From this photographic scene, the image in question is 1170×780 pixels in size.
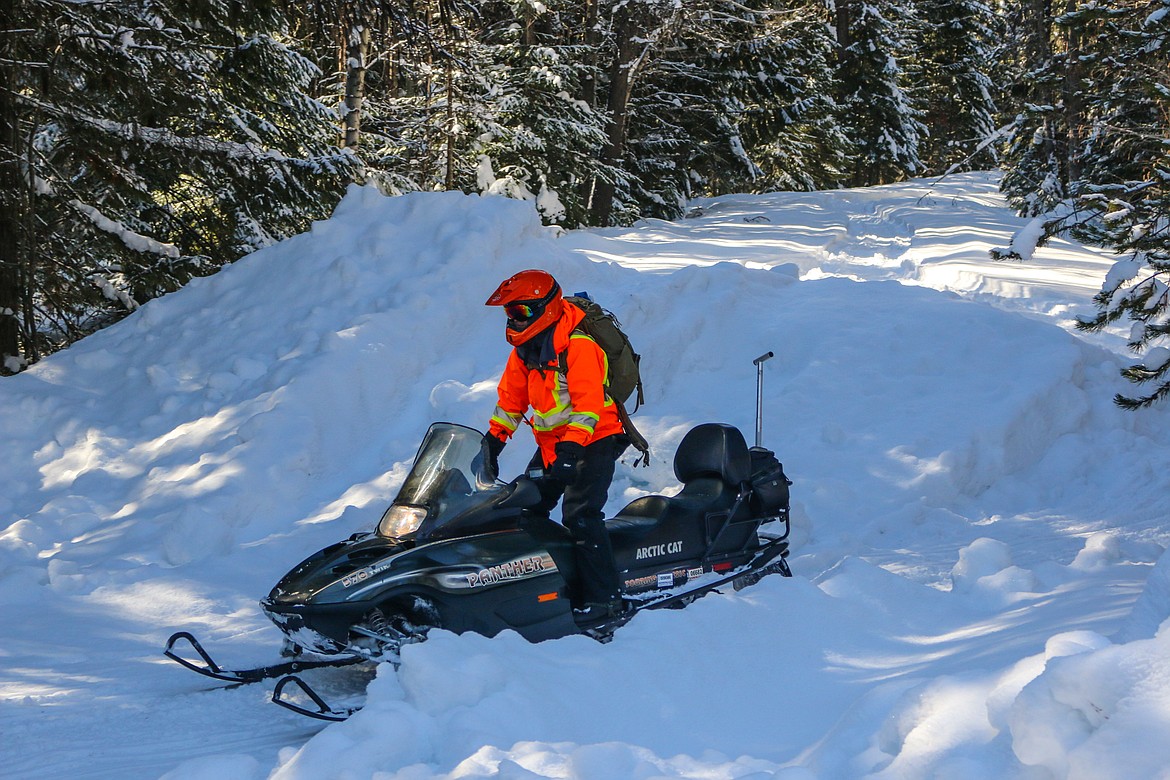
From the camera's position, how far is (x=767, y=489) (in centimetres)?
588

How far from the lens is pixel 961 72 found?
37.8 meters

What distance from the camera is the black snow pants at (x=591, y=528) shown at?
507 centimetres

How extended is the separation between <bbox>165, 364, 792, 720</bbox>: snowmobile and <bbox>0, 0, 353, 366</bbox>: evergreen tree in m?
6.64

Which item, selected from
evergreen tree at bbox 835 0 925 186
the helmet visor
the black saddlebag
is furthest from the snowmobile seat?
evergreen tree at bbox 835 0 925 186

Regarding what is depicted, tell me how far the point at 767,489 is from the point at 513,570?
174 centimetres

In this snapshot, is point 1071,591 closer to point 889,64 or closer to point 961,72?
point 889,64

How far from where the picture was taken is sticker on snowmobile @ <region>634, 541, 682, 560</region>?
17.7 ft

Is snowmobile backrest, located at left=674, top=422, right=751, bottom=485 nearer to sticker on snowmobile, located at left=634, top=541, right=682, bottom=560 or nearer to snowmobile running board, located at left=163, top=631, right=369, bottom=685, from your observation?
sticker on snowmobile, located at left=634, top=541, right=682, bottom=560

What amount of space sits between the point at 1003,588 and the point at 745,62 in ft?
→ 60.8

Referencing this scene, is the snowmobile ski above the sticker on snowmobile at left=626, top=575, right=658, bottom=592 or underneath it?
above

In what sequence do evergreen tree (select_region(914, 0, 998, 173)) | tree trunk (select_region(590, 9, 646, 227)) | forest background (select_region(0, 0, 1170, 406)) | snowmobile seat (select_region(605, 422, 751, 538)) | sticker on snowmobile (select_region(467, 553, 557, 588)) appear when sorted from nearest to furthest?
sticker on snowmobile (select_region(467, 553, 557, 588))
snowmobile seat (select_region(605, 422, 751, 538))
forest background (select_region(0, 0, 1170, 406))
tree trunk (select_region(590, 9, 646, 227))
evergreen tree (select_region(914, 0, 998, 173))

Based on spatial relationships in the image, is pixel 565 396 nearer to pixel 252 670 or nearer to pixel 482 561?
pixel 482 561

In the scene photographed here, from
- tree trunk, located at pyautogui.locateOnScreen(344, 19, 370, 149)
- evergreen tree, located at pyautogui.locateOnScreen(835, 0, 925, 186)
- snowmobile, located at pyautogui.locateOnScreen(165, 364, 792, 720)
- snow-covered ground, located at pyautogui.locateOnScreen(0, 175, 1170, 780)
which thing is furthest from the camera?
evergreen tree, located at pyautogui.locateOnScreen(835, 0, 925, 186)

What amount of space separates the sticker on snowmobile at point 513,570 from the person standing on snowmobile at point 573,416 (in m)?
0.19
